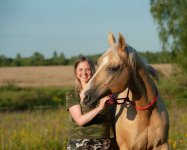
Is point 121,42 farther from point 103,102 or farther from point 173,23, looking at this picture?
point 173,23

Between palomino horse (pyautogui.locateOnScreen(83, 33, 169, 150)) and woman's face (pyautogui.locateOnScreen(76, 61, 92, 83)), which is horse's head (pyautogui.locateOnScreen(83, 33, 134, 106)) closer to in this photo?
palomino horse (pyautogui.locateOnScreen(83, 33, 169, 150))

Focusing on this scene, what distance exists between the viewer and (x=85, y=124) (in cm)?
444

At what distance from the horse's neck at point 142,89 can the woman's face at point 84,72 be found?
57 centimetres

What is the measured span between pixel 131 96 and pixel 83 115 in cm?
51

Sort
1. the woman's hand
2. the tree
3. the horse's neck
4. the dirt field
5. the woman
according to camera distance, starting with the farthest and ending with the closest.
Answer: the dirt field
the tree
the woman
the woman's hand
the horse's neck

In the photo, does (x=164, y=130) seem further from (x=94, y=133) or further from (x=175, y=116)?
(x=175, y=116)

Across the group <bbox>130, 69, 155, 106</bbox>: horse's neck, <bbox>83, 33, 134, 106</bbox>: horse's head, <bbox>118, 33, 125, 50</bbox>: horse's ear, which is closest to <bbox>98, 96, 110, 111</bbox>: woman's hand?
<bbox>130, 69, 155, 106</bbox>: horse's neck

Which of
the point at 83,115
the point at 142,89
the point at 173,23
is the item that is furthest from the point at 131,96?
the point at 173,23

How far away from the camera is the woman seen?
14.7ft

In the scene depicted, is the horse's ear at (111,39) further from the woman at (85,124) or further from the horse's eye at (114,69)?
the woman at (85,124)

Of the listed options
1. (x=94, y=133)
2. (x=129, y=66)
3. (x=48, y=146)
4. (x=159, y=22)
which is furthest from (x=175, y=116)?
(x=159, y=22)

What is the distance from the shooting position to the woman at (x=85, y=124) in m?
4.48

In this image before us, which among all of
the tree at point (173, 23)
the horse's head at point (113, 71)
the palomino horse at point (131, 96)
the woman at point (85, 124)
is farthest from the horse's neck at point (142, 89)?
the tree at point (173, 23)

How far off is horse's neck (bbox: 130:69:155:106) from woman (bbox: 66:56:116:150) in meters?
0.47
